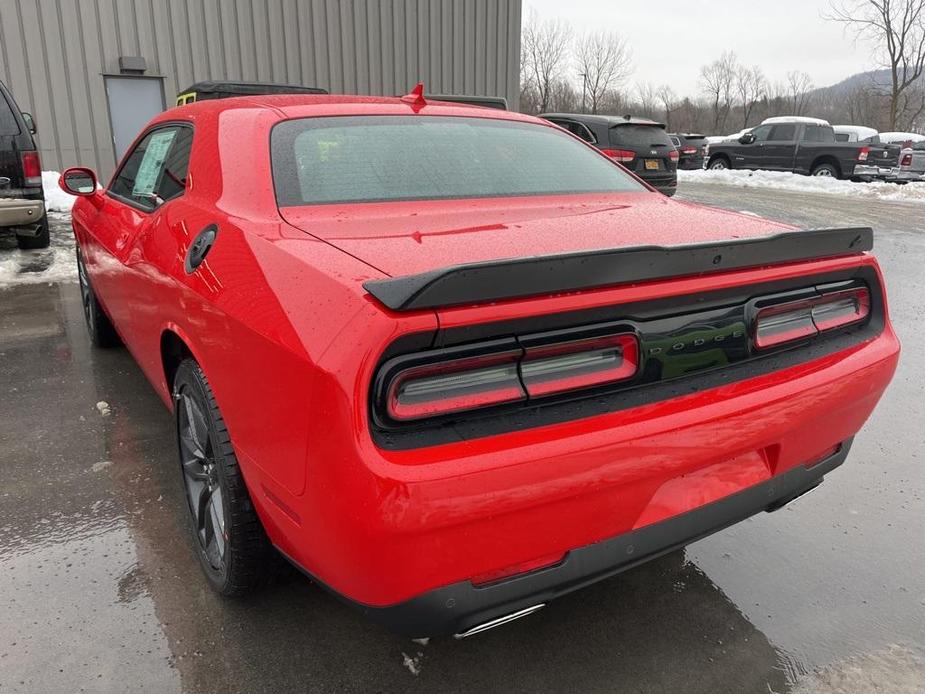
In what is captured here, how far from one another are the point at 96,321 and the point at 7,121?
387 centimetres

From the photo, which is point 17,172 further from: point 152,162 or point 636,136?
point 636,136

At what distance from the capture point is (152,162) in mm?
3191

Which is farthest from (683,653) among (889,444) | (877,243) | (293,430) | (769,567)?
(877,243)

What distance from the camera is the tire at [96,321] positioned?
176 inches

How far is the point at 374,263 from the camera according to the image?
1604 mm

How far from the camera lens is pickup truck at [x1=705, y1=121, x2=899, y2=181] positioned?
59.3 feet

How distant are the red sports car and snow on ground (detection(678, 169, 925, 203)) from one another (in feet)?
53.8

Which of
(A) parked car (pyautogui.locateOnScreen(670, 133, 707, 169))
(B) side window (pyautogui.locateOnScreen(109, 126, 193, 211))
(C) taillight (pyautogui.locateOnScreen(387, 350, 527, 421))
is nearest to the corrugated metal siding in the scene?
(A) parked car (pyautogui.locateOnScreen(670, 133, 707, 169))

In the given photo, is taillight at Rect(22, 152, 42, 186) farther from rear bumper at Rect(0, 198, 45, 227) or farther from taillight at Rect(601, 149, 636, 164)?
taillight at Rect(601, 149, 636, 164)

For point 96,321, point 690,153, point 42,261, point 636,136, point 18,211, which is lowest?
point 42,261

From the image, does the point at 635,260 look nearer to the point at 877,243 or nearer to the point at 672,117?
the point at 877,243

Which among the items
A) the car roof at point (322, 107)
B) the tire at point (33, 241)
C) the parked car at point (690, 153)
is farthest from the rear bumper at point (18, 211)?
the parked car at point (690, 153)

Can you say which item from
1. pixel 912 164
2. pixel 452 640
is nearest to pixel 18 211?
pixel 452 640

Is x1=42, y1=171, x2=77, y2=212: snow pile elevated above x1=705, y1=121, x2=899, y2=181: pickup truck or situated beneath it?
situated beneath
